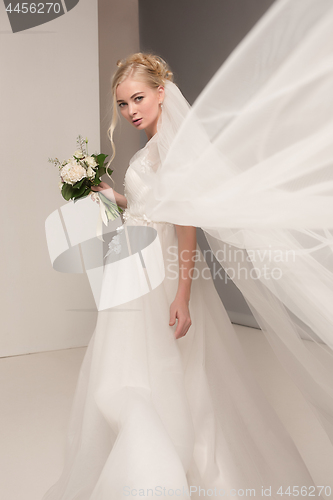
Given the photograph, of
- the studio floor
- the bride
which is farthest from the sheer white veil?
the studio floor

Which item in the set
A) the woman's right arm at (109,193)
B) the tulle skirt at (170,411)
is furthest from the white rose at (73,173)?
the tulle skirt at (170,411)

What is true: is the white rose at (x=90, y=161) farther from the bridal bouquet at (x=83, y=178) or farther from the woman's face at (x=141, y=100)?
the woman's face at (x=141, y=100)

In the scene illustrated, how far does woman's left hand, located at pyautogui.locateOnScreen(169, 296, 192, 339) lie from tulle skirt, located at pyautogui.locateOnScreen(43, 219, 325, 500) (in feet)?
0.13

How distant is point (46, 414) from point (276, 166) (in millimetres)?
1796

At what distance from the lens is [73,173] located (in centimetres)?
150

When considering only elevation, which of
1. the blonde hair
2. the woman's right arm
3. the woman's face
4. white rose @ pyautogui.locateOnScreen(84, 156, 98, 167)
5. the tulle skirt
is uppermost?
the blonde hair

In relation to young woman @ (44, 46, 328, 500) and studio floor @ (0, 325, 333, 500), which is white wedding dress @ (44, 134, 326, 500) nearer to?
young woman @ (44, 46, 328, 500)

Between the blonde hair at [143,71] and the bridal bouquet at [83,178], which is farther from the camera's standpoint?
the bridal bouquet at [83,178]

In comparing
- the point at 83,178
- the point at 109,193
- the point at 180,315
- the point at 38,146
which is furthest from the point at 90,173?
the point at 38,146

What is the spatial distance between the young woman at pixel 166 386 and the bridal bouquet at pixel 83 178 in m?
0.18

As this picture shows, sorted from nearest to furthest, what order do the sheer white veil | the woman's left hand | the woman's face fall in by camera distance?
the sheer white veil < the woman's left hand < the woman's face

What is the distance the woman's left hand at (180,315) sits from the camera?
127cm

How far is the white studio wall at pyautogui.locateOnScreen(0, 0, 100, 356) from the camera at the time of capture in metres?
2.87

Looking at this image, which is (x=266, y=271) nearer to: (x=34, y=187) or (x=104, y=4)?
(x=34, y=187)
